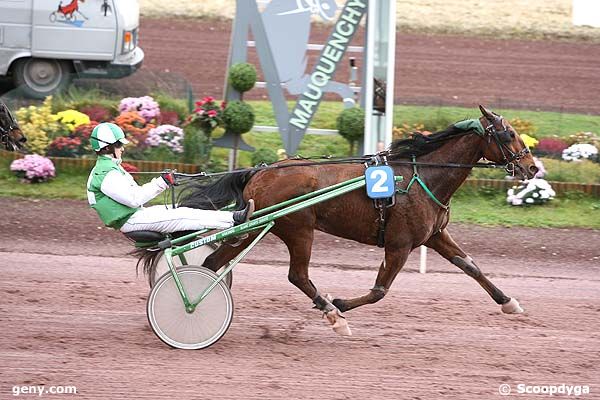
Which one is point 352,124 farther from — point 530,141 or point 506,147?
point 506,147

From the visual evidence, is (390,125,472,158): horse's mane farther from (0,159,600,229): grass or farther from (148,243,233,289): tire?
(0,159,600,229): grass

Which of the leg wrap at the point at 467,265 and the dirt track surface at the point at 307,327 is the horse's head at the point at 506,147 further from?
the dirt track surface at the point at 307,327

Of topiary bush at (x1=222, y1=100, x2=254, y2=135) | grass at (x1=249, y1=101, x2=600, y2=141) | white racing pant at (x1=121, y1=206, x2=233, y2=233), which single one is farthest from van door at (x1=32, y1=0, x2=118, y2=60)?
white racing pant at (x1=121, y1=206, x2=233, y2=233)

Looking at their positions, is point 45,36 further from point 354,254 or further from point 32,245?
point 354,254

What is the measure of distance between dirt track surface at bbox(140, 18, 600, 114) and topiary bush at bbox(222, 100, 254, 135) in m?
3.66

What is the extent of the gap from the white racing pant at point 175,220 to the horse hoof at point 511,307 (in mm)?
2260

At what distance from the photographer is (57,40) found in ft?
47.1

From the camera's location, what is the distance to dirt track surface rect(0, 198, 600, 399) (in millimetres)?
6543

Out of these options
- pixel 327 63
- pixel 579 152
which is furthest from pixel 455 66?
pixel 327 63

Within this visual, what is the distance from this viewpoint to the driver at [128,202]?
22.6 feet

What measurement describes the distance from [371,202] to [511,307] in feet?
4.85

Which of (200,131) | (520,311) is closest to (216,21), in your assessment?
(200,131)

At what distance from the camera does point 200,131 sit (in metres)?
12.0

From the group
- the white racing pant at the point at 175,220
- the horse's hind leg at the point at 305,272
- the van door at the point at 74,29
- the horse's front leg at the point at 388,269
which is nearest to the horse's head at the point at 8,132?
the white racing pant at the point at 175,220
